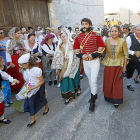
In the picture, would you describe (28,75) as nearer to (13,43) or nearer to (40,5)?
(13,43)

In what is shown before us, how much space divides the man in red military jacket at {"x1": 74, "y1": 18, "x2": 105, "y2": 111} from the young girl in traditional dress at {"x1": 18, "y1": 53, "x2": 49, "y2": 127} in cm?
98

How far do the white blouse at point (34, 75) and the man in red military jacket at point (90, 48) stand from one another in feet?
3.09

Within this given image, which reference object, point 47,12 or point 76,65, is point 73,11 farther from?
point 76,65

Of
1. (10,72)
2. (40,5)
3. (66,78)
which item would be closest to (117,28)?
(66,78)

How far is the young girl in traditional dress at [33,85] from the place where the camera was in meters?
2.55

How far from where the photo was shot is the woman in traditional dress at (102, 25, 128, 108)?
2.95m

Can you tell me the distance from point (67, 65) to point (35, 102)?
116 cm

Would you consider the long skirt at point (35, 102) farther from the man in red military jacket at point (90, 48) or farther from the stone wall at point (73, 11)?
the stone wall at point (73, 11)

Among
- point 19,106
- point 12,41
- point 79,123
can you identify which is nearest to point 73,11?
point 12,41

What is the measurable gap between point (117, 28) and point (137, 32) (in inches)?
29.5

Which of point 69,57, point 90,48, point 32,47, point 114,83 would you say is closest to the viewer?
point 90,48

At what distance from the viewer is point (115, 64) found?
3.02 m

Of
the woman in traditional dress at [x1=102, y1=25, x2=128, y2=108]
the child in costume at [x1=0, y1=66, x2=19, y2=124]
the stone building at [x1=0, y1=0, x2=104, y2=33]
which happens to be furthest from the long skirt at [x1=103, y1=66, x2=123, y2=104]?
the stone building at [x1=0, y1=0, x2=104, y2=33]

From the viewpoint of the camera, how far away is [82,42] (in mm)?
2949
